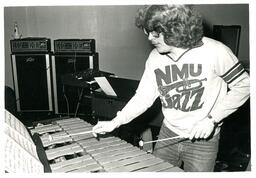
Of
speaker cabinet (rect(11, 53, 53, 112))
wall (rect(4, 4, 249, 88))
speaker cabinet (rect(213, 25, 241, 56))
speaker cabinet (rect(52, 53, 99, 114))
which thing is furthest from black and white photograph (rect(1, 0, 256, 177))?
wall (rect(4, 4, 249, 88))

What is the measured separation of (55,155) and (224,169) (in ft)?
5.49

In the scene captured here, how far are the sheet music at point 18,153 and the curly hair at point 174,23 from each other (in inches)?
29.5

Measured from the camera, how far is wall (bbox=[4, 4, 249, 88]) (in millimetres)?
4617

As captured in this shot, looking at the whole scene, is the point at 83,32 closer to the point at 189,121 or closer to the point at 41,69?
the point at 41,69

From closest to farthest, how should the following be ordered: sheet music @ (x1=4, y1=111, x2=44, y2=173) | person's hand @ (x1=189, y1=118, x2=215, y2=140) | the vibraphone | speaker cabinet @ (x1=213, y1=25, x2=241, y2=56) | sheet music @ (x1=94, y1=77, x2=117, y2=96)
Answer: sheet music @ (x1=4, y1=111, x2=44, y2=173), the vibraphone, person's hand @ (x1=189, y1=118, x2=215, y2=140), sheet music @ (x1=94, y1=77, x2=117, y2=96), speaker cabinet @ (x1=213, y1=25, x2=241, y2=56)

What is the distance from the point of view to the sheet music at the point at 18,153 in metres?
1.02

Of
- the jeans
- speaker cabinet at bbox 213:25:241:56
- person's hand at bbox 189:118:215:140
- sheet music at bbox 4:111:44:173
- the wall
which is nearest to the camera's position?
sheet music at bbox 4:111:44:173

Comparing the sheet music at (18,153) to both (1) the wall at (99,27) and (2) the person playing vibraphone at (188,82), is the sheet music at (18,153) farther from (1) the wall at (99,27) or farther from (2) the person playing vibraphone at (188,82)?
(1) the wall at (99,27)

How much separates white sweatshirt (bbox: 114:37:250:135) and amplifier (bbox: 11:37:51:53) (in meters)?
2.94

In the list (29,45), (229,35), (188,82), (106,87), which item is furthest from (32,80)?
(188,82)

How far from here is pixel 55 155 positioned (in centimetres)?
131

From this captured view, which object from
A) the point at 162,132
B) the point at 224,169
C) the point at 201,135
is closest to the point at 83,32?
the point at 224,169

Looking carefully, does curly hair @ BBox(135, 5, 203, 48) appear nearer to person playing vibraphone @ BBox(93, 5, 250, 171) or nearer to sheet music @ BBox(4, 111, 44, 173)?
person playing vibraphone @ BBox(93, 5, 250, 171)
